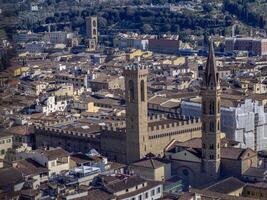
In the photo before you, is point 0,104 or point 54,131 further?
point 54,131

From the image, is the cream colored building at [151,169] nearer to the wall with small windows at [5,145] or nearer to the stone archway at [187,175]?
the stone archway at [187,175]

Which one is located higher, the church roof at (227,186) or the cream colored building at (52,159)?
the cream colored building at (52,159)

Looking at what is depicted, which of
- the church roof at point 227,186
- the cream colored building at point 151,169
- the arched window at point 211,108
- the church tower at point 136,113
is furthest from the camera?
the church tower at point 136,113

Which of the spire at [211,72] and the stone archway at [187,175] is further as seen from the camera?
the stone archway at [187,175]

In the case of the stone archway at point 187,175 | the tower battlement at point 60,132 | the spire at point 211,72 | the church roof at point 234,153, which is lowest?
the stone archway at point 187,175

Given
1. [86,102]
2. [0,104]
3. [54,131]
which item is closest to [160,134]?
[54,131]

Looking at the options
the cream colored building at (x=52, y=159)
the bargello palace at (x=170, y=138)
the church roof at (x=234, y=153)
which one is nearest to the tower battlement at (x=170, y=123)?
the bargello palace at (x=170, y=138)

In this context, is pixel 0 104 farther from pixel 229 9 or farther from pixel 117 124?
pixel 229 9

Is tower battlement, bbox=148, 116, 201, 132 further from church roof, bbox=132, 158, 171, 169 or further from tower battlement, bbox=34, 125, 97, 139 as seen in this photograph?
tower battlement, bbox=34, 125, 97, 139
